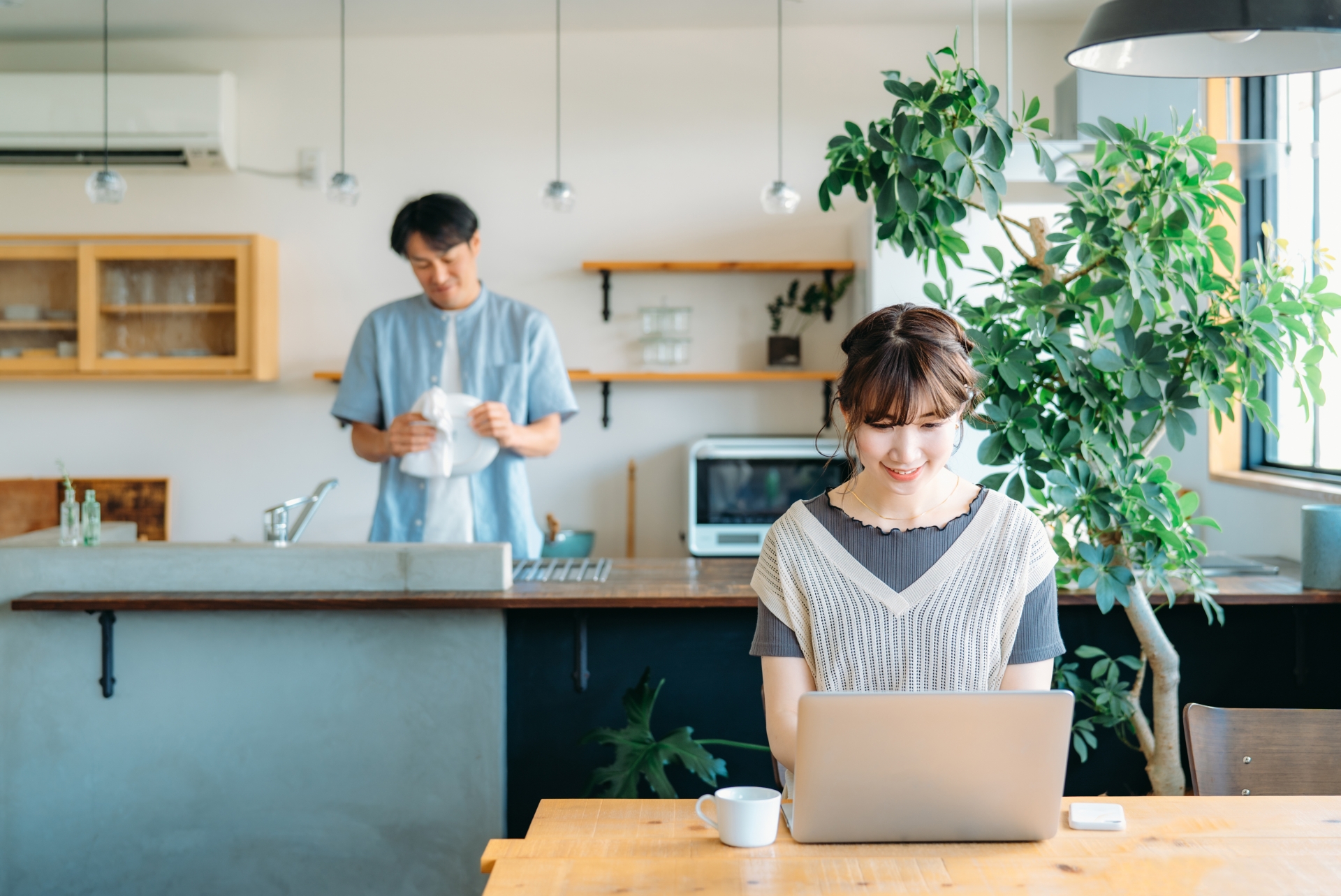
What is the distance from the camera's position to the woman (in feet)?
4.17

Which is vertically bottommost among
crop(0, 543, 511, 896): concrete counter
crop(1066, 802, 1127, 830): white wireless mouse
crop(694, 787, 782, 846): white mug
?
crop(0, 543, 511, 896): concrete counter

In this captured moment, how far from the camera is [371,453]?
2.67 meters

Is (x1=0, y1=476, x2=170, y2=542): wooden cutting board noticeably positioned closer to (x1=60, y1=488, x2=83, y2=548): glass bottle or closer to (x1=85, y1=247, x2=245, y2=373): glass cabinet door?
(x1=85, y1=247, x2=245, y2=373): glass cabinet door

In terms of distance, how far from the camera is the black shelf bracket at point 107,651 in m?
2.26

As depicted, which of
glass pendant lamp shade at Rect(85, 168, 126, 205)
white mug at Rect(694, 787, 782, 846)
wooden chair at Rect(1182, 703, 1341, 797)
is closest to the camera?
white mug at Rect(694, 787, 782, 846)

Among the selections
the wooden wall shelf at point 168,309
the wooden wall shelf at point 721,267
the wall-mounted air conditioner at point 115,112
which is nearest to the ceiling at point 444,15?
the wall-mounted air conditioner at point 115,112

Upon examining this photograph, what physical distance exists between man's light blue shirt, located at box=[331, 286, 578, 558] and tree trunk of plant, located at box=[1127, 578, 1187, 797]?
4.59 feet

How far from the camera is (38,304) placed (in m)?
4.05

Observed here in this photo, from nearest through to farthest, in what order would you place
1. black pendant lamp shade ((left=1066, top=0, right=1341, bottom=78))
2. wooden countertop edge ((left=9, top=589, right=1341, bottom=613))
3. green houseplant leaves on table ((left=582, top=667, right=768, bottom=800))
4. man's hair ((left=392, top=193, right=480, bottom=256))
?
black pendant lamp shade ((left=1066, top=0, right=1341, bottom=78)) < green houseplant leaves on table ((left=582, top=667, right=768, bottom=800)) < wooden countertop edge ((left=9, top=589, right=1341, bottom=613)) < man's hair ((left=392, top=193, right=480, bottom=256))

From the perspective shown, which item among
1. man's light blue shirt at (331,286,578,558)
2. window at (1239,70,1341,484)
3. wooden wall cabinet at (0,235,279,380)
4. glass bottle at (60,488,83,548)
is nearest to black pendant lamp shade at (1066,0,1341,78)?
window at (1239,70,1341,484)

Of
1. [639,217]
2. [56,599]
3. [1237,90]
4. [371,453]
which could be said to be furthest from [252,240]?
[1237,90]

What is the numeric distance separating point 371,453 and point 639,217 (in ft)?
6.12

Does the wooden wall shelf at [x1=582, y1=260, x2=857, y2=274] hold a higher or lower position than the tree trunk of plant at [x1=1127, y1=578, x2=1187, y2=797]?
higher

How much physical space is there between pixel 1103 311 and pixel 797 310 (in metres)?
2.24
